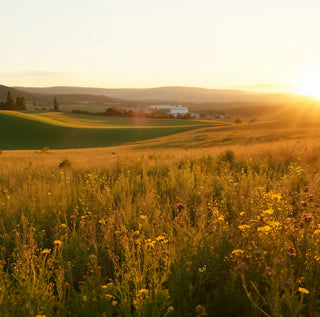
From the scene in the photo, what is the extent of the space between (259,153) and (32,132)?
5677 centimetres

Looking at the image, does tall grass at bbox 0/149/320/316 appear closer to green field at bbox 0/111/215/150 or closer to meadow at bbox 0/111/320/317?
Result: meadow at bbox 0/111/320/317

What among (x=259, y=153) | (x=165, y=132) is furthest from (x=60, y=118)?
(x=259, y=153)

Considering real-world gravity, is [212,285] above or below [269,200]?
below

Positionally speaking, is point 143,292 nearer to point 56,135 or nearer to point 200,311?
point 200,311

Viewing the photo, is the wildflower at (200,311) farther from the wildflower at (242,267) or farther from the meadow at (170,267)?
the wildflower at (242,267)

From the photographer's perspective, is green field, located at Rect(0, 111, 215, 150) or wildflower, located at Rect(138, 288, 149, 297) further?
green field, located at Rect(0, 111, 215, 150)

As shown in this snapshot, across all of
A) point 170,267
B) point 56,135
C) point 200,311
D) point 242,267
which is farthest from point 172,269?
point 56,135

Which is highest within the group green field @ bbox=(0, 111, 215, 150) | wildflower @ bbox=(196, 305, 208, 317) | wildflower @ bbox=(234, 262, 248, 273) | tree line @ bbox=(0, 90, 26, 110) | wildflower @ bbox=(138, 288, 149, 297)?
tree line @ bbox=(0, 90, 26, 110)

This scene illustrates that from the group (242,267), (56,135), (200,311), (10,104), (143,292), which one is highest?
(10,104)

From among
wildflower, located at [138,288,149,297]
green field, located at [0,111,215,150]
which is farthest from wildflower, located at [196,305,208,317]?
green field, located at [0,111,215,150]

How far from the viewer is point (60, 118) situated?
84062mm

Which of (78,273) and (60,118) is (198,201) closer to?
(78,273)

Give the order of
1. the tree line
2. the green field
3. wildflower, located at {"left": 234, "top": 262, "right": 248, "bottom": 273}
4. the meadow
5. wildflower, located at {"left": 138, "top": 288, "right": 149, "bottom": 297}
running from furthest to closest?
the tree line
the green field
the meadow
wildflower, located at {"left": 138, "top": 288, "right": 149, "bottom": 297}
wildflower, located at {"left": 234, "top": 262, "right": 248, "bottom": 273}

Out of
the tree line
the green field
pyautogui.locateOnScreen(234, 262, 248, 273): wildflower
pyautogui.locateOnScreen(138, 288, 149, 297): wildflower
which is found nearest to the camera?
pyautogui.locateOnScreen(234, 262, 248, 273): wildflower
